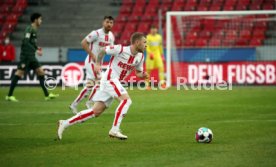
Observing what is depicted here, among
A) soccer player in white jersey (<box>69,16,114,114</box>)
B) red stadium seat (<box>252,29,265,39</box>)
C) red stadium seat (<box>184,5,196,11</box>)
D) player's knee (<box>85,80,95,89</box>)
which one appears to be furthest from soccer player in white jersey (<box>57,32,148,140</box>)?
red stadium seat (<box>184,5,196,11</box>)

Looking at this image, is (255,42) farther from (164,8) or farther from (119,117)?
(119,117)

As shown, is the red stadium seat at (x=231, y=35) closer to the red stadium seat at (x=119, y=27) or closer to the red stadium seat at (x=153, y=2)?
the red stadium seat at (x=119, y=27)

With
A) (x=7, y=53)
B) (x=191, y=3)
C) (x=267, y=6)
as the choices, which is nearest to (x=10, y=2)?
(x=7, y=53)

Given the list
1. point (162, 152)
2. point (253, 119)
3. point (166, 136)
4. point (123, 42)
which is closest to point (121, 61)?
point (166, 136)

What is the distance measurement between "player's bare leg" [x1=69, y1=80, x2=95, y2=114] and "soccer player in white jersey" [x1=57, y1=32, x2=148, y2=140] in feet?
13.3

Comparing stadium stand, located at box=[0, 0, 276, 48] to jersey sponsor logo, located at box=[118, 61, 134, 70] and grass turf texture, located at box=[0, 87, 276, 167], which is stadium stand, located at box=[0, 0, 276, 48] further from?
jersey sponsor logo, located at box=[118, 61, 134, 70]

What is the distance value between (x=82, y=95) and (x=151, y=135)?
4.21 meters

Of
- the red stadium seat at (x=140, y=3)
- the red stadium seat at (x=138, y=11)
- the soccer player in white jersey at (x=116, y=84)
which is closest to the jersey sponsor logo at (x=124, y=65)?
the soccer player in white jersey at (x=116, y=84)

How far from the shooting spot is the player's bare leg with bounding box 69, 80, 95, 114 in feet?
50.4

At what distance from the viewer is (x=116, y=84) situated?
11164 mm

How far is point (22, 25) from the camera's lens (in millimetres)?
34281

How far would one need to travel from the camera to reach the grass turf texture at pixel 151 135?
29.2 feet

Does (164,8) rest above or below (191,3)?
below

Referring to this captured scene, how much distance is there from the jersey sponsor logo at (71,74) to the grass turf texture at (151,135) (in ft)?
25.1
